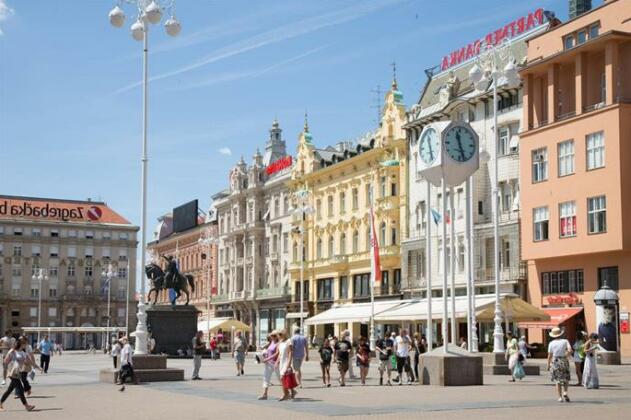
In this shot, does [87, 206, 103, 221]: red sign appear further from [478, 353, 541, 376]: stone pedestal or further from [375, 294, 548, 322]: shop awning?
[478, 353, 541, 376]: stone pedestal

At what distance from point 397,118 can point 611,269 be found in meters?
24.9

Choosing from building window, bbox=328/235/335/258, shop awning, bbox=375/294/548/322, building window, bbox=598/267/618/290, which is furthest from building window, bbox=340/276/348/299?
building window, bbox=598/267/618/290

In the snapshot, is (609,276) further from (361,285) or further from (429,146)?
(361,285)

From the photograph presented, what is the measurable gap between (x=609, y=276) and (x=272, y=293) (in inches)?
1676

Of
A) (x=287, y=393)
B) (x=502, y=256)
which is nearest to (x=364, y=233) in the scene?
(x=502, y=256)

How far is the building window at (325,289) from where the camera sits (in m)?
76.5

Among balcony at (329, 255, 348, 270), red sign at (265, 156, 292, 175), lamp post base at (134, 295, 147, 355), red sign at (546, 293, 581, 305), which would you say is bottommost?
lamp post base at (134, 295, 147, 355)

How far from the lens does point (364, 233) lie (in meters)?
71.6

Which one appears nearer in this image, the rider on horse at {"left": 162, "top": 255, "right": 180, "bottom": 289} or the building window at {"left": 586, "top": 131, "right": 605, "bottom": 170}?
the building window at {"left": 586, "top": 131, "right": 605, "bottom": 170}

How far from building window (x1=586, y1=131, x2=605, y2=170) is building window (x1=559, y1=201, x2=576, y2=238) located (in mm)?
2307

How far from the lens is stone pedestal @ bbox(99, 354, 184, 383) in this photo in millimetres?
29375

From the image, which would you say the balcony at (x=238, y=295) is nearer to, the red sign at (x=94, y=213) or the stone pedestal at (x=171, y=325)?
the stone pedestal at (x=171, y=325)

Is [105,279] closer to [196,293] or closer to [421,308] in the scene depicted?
[196,293]

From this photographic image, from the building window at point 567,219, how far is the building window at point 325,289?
3003cm
